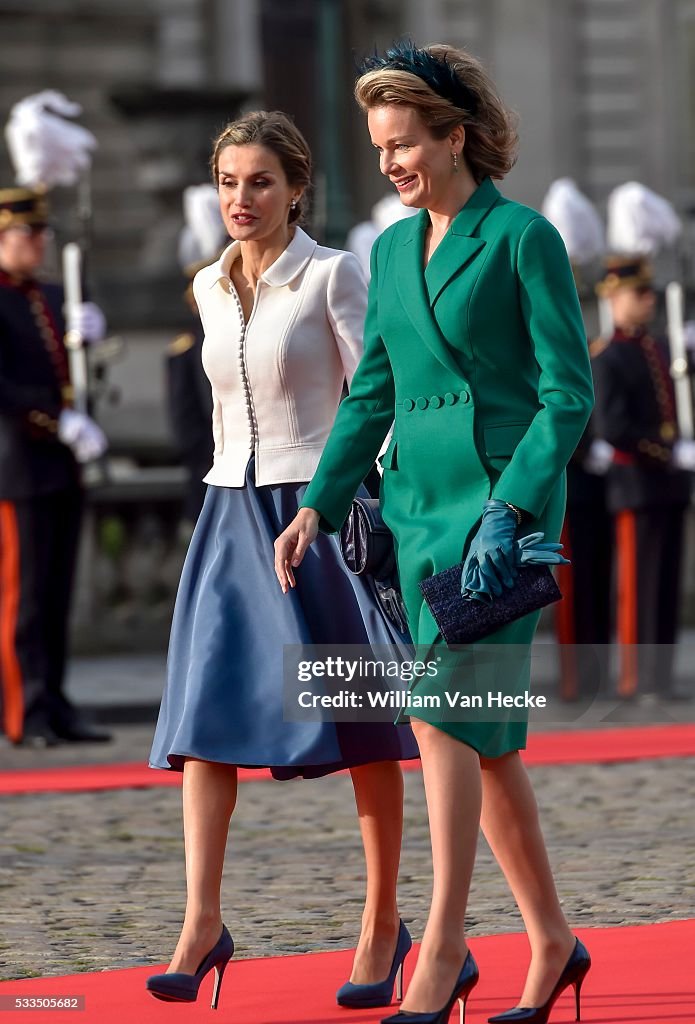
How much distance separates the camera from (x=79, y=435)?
364 inches

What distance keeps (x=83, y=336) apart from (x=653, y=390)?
2.63 meters

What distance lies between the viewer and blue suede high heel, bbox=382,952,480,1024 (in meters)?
3.94

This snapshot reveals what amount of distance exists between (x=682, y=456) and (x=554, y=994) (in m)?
6.97

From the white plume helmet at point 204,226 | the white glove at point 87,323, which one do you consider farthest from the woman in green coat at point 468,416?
the white plume helmet at point 204,226

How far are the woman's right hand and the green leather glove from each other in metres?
0.47

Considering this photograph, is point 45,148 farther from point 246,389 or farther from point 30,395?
point 246,389

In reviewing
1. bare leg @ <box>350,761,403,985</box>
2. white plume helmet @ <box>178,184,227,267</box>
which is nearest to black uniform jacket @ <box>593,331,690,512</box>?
white plume helmet @ <box>178,184,227,267</box>

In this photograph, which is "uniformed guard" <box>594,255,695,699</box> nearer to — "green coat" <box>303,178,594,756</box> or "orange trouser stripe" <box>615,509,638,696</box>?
"orange trouser stripe" <box>615,509,638,696</box>

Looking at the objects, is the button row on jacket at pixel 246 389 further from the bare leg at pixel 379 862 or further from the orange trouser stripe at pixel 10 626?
the orange trouser stripe at pixel 10 626

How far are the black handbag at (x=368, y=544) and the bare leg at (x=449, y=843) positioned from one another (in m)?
0.43

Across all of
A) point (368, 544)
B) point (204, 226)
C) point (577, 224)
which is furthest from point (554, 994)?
point (577, 224)

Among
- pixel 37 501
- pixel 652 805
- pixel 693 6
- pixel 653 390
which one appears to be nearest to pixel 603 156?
pixel 693 6

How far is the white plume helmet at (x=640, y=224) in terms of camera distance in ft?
38.9

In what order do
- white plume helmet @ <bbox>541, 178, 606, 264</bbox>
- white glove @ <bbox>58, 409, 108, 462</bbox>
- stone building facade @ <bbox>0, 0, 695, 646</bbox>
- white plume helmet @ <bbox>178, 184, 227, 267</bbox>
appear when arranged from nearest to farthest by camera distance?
white glove @ <bbox>58, 409, 108, 462</bbox> < white plume helmet @ <bbox>178, 184, 227, 267</bbox> < white plume helmet @ <bbox>541, 178, 606, 264</bbox> < stone building facade @ <bbox>0, 0, 695, 646</bbox>
